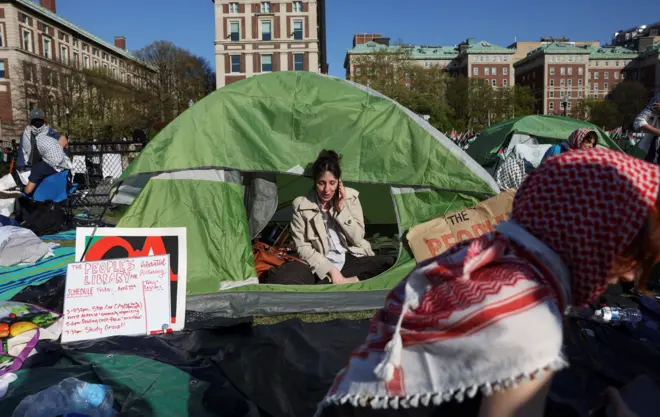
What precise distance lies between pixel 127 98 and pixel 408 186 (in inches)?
1786

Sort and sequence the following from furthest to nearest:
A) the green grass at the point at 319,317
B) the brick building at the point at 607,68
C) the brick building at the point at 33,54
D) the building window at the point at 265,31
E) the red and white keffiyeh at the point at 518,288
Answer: the brick building at the point at 607,68 < the building window at the point at 265,31 < the brick building at the point at 33,54 < the green grass at the point at 319,317 < the red and white keffiyeh at the point at 518,288

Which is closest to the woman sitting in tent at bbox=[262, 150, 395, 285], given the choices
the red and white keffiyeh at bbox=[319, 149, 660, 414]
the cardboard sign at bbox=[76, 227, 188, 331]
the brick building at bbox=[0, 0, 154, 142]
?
the cardboard sign at bbox=[76, 227, 188, 331]

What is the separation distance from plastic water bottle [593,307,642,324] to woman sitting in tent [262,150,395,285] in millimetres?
1844

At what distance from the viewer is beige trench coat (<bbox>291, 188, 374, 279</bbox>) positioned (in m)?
4.76

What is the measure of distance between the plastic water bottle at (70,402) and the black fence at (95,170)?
8.60 metres

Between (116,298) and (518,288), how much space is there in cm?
321

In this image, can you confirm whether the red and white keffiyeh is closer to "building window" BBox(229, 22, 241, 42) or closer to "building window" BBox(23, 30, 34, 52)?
"building window" BBox(229, 22, 241, 42)

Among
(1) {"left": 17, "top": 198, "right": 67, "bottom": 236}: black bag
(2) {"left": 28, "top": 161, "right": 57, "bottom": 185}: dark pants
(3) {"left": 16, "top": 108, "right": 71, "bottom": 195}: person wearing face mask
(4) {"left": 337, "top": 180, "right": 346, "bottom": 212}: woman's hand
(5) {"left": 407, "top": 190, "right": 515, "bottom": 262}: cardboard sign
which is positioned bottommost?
(1) {"left": 17, "top": 198, "right": 67, "bottom": 236}: black bag

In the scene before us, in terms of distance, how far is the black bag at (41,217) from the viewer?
8.27m

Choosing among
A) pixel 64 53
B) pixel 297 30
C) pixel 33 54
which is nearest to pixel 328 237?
pixel 297 30

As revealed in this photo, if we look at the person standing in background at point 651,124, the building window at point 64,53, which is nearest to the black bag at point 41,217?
the person standing in background at point 651,124

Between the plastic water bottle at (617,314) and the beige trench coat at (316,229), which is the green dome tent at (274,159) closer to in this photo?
the beige trench coat at (316,229)

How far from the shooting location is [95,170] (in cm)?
1374

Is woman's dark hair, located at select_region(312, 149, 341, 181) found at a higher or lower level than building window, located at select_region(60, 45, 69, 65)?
lower
